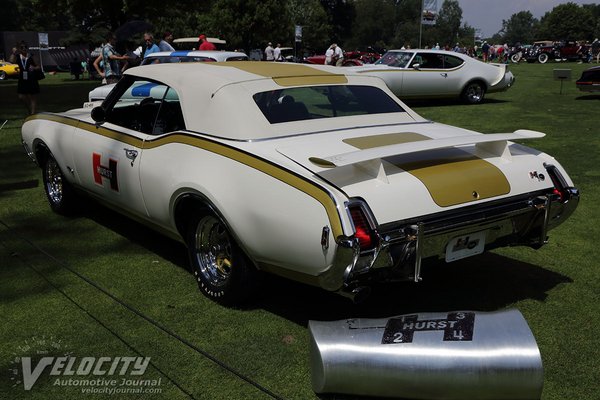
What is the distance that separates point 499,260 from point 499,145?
1293 millimetres

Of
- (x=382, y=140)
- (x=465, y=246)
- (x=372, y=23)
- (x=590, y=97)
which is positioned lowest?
(x=590, y=97)

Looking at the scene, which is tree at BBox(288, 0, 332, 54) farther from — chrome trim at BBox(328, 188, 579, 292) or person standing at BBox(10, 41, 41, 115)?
chrome trim at BBox(328, 188, 579, 292)

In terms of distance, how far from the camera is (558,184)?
398 cm

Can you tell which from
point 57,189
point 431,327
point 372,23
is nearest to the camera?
point 431,327

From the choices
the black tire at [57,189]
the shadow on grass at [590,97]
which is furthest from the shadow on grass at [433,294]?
the shadow on grass at [590,97]

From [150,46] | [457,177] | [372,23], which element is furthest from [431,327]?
[372,23]

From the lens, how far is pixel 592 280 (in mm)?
4492

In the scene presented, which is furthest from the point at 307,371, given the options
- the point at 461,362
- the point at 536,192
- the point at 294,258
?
the point at 536,192

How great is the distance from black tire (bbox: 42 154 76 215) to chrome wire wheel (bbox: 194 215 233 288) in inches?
87.0

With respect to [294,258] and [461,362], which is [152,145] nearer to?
[294,258]

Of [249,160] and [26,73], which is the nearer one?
[249,160]

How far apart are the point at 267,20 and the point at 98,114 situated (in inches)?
2038

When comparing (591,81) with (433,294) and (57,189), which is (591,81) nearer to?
(433,294)

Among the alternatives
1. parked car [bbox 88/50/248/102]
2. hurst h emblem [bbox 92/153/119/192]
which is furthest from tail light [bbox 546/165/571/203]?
parked car [bbox 88/50/248/102]
